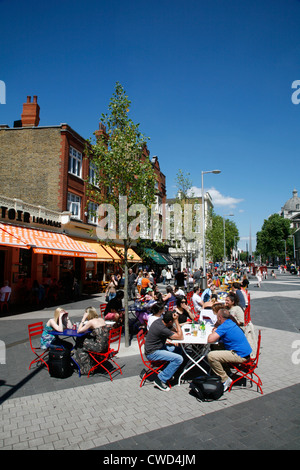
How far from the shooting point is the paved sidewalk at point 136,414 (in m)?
3.78

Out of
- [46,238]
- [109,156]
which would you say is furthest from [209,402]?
[46,238]

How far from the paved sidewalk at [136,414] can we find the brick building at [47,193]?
452 inches

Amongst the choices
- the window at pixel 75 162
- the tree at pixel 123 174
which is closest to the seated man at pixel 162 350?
the tree at pixel 123 174

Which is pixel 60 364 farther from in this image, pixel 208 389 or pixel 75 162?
pixel 75 162

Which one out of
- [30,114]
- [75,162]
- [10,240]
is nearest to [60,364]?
[10,240]

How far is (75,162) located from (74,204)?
10.8 feet

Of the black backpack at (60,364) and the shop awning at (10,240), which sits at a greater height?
the shop awning at (10,240)

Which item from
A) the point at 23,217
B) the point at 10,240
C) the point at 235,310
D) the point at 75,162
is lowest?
the point at 235,310

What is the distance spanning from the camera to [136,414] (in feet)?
14.8

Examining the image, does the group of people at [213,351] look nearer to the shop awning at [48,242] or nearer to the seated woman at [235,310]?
the seated woman at [235,310]

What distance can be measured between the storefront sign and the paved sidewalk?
10216 mm

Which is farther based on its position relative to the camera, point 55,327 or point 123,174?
point 123,174
